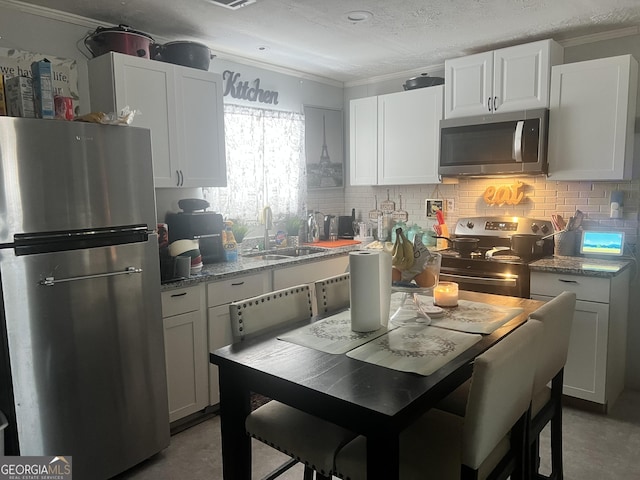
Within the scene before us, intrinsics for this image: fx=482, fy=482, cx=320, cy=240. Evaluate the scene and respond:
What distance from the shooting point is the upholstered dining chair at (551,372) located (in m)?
1.76

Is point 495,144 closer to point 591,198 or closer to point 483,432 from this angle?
point 591,198

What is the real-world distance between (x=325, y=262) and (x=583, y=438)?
1.97m

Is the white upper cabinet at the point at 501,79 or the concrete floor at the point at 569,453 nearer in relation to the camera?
the concrete floor at the point at 569,453

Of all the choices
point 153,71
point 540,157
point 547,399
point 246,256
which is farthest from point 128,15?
point 547,399

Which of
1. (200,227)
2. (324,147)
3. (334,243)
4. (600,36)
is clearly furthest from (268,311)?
(600,36)

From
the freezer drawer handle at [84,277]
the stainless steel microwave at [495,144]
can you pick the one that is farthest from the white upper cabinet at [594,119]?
the freezer drawer handle at [84,277]

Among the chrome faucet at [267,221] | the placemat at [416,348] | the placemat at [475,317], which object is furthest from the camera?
the chrome faucet at [267,221]

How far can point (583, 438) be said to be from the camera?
8.66 ft

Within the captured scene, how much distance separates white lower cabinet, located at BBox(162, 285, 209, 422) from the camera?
2697 mm

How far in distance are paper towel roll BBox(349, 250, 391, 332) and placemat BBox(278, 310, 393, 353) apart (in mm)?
40

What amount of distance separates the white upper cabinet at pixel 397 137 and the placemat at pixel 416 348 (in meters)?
2.15

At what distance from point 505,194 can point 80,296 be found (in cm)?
295

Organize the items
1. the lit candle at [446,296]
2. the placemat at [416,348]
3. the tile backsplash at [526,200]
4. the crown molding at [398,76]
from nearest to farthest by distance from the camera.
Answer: the placemat at [416,348] < the lit candle at [446,296] < the tile backsplash at [526,200] < the crown molding at [398,76]

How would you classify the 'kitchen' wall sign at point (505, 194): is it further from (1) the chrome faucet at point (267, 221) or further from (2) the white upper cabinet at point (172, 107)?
(2) the white upper cabinet at point (172, 107)
